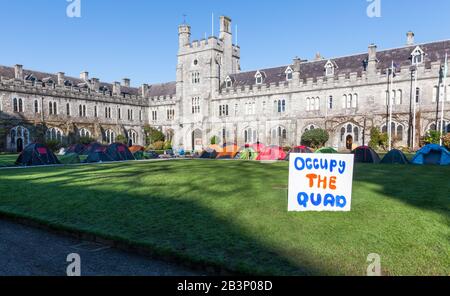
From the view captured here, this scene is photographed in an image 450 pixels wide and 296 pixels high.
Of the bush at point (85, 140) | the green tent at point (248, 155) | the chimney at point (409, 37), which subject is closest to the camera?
the green tent at point (248, 155)

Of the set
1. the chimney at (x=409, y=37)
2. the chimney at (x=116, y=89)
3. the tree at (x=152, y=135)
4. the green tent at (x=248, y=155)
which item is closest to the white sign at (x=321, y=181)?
the green tent at (x=248, y=155)

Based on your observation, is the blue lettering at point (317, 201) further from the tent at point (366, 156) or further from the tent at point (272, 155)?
the tent at point (272, 155)

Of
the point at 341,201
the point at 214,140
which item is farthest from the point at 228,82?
the point at 341,201

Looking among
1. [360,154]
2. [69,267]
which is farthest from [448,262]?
[360,154]

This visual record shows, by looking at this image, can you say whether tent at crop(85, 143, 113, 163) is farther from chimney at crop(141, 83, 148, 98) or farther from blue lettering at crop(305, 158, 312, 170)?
chimney at crop(141, 83, 148, 98)

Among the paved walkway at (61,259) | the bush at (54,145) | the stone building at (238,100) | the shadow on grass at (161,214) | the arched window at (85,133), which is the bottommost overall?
the paved walkway at (61,259)

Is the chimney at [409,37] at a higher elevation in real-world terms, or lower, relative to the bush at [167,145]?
higher

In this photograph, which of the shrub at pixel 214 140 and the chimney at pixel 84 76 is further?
the chimney at pixel 84 76

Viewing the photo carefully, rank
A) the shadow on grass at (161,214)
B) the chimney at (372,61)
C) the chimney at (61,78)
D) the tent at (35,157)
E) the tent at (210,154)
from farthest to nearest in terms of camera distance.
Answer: the chimney at (61,78) → the chimney at (372,61) → the tent at (210,154) → the tent at (35,157) → the shadow on grass at (161,214)

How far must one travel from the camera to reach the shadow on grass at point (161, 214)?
5.00 m

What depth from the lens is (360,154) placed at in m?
21.1

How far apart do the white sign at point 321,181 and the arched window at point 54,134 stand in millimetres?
39888
